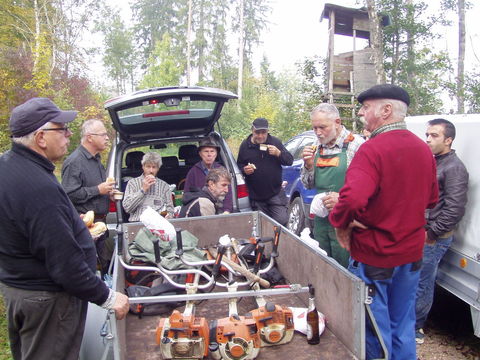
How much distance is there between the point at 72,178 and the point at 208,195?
132 centimetres

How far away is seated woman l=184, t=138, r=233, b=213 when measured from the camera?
4.52 m

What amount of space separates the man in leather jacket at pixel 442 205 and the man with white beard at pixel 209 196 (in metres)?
1.91

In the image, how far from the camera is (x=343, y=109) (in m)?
13.3

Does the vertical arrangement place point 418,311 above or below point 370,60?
below

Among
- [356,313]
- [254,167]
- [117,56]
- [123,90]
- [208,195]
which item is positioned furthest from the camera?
[123,90]

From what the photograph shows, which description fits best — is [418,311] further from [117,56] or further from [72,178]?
[117,56]

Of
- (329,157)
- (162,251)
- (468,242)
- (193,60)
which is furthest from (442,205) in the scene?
(193,60)

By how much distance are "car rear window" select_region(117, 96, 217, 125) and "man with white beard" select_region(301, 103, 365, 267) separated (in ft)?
4.80

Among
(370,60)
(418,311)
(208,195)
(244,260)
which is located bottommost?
(418,311)

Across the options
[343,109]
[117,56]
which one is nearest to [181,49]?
[117,56]

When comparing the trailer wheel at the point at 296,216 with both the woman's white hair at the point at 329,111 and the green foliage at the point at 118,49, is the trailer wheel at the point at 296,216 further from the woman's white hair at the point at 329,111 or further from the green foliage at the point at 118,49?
the green foliage at the point at 118,49

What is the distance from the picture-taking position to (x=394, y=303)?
Result: 8.33 feet

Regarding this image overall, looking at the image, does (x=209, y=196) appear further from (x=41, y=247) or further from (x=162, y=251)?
(x=41, y=247)

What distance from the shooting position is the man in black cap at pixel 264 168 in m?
4.91
